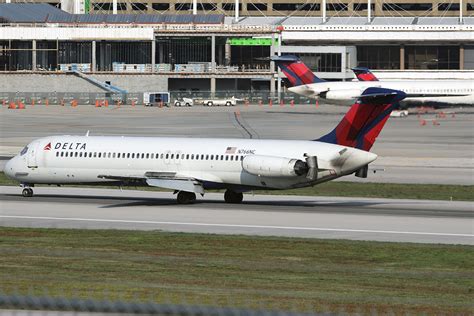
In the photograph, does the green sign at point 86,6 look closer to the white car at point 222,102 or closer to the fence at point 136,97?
the fence at point 136,97

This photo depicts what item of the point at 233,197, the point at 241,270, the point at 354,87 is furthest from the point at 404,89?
the point at 241,270

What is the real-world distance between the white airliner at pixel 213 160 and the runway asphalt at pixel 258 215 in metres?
0.94

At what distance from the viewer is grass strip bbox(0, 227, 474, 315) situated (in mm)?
20969

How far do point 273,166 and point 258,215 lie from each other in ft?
7.73

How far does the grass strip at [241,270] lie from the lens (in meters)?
21.0

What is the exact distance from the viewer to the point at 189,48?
165m

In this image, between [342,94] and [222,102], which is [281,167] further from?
[222,102]

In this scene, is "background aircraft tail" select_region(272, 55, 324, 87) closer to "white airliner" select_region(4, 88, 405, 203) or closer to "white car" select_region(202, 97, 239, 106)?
"white car" select_region(202, 97, 239, 106)

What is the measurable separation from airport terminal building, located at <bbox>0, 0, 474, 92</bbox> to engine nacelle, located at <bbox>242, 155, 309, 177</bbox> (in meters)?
116

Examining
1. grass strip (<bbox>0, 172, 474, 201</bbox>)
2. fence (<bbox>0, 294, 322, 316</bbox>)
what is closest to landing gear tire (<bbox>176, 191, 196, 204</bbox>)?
grass strip (<bbox>0, 172, 474, 201</bbox>)

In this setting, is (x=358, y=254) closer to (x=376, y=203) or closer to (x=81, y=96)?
(x=376, y=203)

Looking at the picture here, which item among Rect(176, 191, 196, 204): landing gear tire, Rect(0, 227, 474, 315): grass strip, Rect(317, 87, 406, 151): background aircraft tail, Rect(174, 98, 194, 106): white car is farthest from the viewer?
Rect(174, 98, 194, 106): white car

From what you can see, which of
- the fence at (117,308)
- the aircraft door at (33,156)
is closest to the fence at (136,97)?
the aircraft door at (33,156)

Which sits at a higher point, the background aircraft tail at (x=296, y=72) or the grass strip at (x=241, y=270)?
the background aircraft tail at (x=296, y=72)
